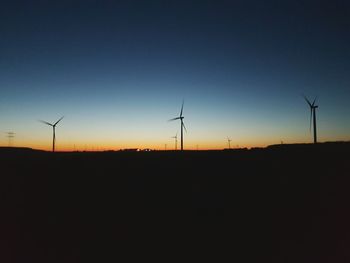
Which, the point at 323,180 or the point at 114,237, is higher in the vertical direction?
the point at 323,180

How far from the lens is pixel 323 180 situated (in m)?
42.6

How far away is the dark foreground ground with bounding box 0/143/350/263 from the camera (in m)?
21.8

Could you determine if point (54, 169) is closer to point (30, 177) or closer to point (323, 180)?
point (30, 177)

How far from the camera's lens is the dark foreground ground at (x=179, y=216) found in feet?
71.5

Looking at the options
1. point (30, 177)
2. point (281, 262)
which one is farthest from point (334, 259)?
point (30, 177)

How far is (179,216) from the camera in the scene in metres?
30.3

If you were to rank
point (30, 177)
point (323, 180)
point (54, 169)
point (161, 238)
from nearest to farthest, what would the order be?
point (161, 238), point (323, 180), point (30, 177), point (54, 169)

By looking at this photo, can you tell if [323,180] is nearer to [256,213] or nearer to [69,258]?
[256,213]

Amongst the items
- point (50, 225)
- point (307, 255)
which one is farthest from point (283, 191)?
point (50, 225)

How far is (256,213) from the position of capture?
30.6 m

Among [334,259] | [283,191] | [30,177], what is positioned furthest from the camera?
[30,177]

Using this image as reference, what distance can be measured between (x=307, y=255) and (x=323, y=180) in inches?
953

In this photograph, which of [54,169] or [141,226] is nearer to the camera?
[141,226]

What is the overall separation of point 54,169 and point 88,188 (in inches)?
586
